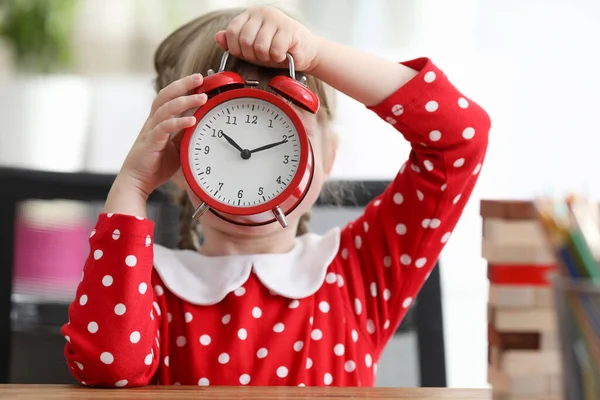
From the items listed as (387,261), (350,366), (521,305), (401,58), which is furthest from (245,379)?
(401,58)

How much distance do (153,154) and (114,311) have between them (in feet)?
0.62

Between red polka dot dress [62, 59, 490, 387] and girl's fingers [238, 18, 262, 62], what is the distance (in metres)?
0.17

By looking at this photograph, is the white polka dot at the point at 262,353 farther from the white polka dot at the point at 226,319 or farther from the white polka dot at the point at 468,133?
the white polka dot at the point at 468,133

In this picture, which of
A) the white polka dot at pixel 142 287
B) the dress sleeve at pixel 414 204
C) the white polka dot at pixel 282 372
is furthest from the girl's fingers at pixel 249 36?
the white polka dot at pixel 282 372

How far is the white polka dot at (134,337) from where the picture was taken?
0.81 m

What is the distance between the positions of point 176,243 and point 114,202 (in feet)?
0.91

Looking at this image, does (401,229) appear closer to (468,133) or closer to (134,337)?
(468,133)

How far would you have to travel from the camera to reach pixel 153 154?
87cm

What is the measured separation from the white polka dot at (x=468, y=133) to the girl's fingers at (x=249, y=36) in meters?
0.27

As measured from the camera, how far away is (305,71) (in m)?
0.88

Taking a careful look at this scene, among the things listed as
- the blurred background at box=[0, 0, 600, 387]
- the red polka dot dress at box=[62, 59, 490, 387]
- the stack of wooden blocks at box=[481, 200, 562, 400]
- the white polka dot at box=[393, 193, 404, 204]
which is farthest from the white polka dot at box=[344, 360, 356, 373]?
the blurred background at box=[0, 0, 600, 387]

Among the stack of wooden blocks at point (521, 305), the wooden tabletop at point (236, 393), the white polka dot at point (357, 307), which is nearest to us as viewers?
the stack of wooden blocks at point (521, 305)

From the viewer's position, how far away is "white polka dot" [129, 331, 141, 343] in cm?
81

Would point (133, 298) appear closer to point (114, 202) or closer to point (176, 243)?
point (114, 202)
